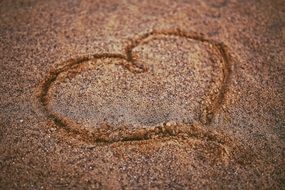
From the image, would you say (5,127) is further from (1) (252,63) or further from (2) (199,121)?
(1) (252,63)

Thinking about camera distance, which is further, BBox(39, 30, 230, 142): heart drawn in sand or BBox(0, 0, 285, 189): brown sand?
BBox(39, 30, 230, 142): heart drawn in sand

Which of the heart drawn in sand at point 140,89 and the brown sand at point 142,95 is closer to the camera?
the brown sand at point 142,95

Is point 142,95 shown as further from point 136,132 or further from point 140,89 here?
point 136,132

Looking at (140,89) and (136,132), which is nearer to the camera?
(136,132)

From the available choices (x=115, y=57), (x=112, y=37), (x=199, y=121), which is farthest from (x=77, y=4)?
(x=199, y=121)

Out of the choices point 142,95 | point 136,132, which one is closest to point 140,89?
point 142,95
